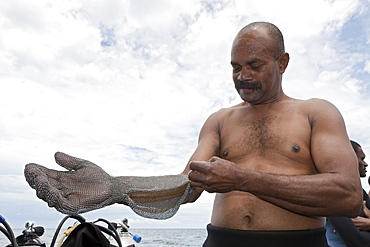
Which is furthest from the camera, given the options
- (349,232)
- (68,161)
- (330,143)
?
(349,232)

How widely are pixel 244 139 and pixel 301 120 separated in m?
0.36

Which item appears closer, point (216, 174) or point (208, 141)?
point (216, 174)

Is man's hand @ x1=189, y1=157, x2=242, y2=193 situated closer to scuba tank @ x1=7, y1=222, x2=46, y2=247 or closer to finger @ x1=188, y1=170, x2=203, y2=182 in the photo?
finger @ x1=188, y1=170, x2=203, y2=182

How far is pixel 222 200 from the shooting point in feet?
7.43

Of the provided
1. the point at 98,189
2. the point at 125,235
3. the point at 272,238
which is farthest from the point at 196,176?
the point at 125,235

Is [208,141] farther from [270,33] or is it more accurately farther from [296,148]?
[270,33]

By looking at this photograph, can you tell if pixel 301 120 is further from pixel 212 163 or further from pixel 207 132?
pixel 212 163

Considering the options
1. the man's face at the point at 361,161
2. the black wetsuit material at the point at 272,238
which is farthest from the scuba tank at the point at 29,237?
the man's face at the point at 361,161

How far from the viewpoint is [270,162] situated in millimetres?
2213

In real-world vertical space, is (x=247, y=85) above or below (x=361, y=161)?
above

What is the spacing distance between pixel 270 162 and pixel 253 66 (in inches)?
22.6

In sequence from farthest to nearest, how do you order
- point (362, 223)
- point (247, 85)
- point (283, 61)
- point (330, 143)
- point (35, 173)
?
point (362, 223) → point (283, 61) → point (247, 85) → point (330, 143) → point (35, 173)

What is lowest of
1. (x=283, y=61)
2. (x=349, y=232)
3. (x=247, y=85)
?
(x=349, y=232)

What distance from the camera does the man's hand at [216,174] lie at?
1.69m
